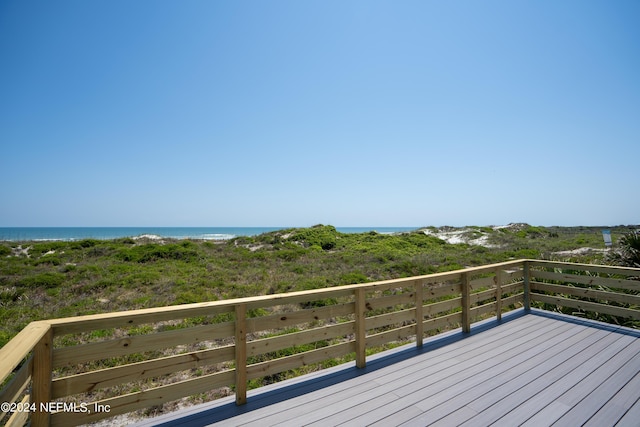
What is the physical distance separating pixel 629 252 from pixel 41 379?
38.3 ft

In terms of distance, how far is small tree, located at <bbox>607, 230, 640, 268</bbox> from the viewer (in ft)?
24.8

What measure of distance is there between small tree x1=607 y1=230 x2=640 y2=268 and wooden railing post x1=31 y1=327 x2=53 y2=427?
11.2 m

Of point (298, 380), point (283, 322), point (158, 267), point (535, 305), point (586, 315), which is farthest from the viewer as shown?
point (158, 267)

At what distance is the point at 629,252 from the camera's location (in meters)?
7.74

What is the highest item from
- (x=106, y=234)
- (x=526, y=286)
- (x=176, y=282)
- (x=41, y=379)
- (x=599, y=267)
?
(x=599, y=267)

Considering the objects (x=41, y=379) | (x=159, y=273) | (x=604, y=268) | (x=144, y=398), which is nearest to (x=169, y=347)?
(x=144, y=398)

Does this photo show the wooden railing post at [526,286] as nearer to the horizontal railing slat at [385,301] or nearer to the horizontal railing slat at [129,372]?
the horizontal railing slat at [385,301]

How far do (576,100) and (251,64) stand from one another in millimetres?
11288

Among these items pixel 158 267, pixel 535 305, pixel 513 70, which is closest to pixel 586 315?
pixel 535 305

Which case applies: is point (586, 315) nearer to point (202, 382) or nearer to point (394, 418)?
point (394, 418)

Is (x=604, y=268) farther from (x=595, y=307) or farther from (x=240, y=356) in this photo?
(x=240, y=356)

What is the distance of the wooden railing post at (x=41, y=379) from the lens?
2077mm

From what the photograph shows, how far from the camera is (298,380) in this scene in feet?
11.5

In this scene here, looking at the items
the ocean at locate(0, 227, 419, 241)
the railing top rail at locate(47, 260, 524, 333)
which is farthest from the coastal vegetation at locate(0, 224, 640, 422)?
the ocean at locate(0, 227, 419, 241)
